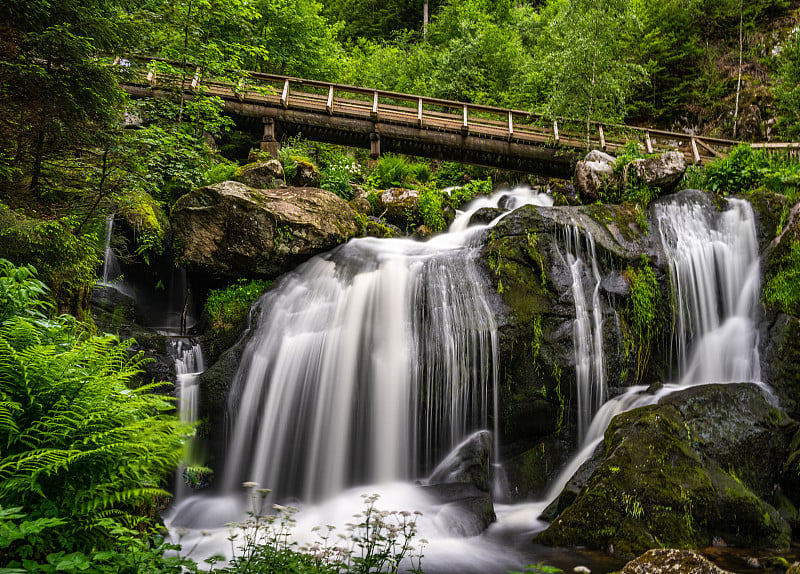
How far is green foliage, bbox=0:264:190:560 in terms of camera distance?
2092 millimetres

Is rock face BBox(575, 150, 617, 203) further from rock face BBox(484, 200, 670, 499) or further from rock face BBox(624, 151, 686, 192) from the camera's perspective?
rock face BBox(484, 200, 670, 499)

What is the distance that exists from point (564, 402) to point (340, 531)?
11.9 feet

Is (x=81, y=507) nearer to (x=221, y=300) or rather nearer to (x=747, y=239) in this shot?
(x=221, y=300)

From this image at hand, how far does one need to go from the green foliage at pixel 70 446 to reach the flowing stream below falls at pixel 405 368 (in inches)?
121

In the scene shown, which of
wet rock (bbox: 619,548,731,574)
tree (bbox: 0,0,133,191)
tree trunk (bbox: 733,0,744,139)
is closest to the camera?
wet rock (bbox: 619,548,731,574)

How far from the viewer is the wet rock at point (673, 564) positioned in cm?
314

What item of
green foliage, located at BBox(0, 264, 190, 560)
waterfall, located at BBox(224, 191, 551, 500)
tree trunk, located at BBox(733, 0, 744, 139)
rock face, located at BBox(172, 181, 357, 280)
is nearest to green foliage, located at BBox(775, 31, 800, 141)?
tree trunk, located at BBox(733, 0, 744, 139)

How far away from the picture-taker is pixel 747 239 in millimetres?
8391

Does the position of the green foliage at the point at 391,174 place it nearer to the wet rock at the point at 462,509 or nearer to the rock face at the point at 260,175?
the rock face at the point at 260,175

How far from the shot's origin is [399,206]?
38.3 ft

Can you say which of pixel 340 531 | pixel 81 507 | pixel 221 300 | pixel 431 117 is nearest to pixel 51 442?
pixel 81 507

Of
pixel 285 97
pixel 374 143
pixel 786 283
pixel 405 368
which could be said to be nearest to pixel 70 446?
pixel 405 368

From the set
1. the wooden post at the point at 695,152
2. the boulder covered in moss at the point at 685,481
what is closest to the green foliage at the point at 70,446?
the boulder covered in moss at the point at 685,481

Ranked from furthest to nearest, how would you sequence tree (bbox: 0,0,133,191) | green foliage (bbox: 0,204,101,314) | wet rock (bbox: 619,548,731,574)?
tree (bbox: 0,0,133,191)
green foliage (bbox: 0,204,101,314)
wet rock (bbox: 619,548,731,574)
